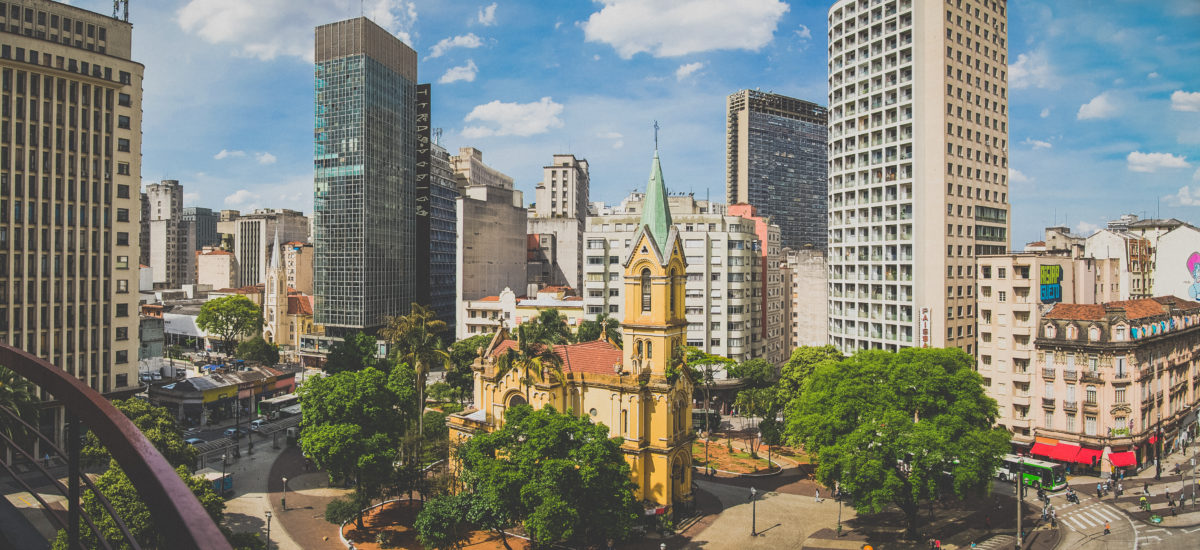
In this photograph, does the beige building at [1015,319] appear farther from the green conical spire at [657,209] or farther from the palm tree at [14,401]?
the palm tree at [14,401]

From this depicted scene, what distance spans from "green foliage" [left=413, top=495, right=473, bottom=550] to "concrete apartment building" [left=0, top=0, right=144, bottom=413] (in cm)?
4315

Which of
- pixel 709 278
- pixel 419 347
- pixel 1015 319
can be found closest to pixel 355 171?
pixel 709 278

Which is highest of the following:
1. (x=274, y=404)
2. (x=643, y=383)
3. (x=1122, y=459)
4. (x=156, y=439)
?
(x=643, y=383)

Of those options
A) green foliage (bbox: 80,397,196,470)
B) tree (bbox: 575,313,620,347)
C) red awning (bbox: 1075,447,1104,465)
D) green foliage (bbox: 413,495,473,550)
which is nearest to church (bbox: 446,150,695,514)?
green foliage (bbox: 413,495,473,550)

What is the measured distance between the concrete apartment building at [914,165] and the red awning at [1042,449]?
15421 mm

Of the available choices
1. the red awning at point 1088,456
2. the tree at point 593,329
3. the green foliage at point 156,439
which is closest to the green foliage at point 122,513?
the green foliage at point 156,439

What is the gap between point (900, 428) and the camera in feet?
145

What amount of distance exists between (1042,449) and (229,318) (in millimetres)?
120641

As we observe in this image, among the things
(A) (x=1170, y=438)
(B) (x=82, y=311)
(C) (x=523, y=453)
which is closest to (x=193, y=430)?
(B) (x=82, y=311)

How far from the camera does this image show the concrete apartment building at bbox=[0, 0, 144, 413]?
61.3 metres

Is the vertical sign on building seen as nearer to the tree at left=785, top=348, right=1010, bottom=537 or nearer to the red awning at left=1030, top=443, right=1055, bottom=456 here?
the tree at left=785, top=348, right=1010, bottom=537

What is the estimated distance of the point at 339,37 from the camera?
107m

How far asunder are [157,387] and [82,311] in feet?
49.5

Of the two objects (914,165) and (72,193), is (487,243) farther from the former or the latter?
(914,165)
